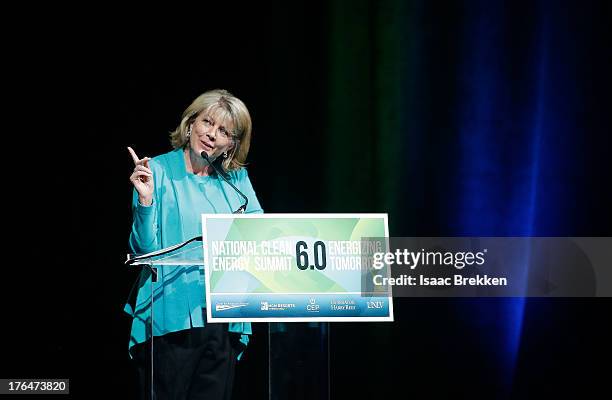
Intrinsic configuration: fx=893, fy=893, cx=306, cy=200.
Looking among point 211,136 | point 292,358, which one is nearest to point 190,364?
point 292,358

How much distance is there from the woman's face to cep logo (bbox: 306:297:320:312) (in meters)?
1.28

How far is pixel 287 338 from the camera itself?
107 inches

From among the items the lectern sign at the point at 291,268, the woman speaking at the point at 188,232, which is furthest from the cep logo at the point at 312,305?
the woman speaking at the point at 188,232

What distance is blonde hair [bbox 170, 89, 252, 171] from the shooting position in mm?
3863

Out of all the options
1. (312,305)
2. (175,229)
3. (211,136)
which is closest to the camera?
(312,305)

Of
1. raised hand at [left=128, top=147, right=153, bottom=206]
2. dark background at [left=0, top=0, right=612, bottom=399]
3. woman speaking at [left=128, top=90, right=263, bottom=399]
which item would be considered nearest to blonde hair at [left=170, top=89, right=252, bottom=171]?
woman speaking at [left=128, top=90, right=263, bottom=399]

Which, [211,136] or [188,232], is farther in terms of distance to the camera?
[211,136]

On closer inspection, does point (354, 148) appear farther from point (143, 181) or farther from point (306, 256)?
point (306, 256)

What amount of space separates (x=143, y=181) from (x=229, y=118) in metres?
0.77

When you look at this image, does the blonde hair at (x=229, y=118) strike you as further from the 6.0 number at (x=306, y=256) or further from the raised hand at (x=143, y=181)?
the 6.0 number at (x=306, y=256)

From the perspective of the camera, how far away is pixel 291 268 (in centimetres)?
271

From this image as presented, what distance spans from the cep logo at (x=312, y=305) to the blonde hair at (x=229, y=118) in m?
1.26

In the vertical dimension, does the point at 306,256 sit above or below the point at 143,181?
below

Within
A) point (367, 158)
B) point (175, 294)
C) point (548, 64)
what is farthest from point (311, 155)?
point (175, 294)
